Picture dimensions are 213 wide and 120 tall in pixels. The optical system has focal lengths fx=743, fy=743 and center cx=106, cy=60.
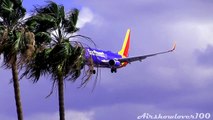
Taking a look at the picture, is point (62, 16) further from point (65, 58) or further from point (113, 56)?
point (113, 56)

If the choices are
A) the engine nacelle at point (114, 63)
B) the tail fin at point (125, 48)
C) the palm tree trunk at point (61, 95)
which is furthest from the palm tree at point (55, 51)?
the tail fin at point (125, 48)

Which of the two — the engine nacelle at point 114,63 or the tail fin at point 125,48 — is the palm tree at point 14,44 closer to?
the engine nacelle at point 114,63

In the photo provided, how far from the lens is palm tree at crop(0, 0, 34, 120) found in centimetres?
4431

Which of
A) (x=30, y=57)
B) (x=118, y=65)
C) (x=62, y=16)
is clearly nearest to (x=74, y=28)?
(x=62, y=16)

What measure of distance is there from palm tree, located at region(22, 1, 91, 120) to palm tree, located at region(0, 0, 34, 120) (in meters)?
1.08

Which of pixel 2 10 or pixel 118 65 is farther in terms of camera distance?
pixel 118 65

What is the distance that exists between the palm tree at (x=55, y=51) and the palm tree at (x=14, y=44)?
3.53ft

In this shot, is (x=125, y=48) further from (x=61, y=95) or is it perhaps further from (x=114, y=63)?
(x=61, y=95)

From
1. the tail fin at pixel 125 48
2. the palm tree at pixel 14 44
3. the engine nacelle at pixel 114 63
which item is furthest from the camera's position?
the tail fin at pixel 125 48

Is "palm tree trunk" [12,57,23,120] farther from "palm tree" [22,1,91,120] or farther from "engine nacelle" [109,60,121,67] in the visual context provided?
"engine nacelle" [109,60,121,67]

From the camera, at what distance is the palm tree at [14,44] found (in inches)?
1745

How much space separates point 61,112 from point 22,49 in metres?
4.57

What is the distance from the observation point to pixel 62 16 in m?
48.1

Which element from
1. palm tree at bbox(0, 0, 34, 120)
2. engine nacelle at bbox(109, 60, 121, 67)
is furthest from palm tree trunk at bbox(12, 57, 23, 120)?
engine nacelle at bbox(109, 60, 121, 67)
